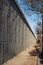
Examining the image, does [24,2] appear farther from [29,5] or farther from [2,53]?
[2,53]

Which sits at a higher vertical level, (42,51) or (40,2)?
(40,2)

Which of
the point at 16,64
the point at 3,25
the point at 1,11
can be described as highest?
the point at 1,11

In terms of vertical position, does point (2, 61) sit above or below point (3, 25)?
below

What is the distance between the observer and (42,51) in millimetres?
21781

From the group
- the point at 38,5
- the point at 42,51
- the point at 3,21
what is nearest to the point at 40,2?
the point at 38,5

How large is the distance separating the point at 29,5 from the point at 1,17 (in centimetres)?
305

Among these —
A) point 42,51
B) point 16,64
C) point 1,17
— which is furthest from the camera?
point 42,51

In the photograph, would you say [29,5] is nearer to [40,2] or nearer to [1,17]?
[40,2]

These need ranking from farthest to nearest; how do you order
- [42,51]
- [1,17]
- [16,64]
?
[42,51] → [16,64] → [1,17]

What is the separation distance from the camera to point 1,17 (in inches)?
593

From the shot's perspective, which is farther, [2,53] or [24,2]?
[24,2]

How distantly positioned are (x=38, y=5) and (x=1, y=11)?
133 inches

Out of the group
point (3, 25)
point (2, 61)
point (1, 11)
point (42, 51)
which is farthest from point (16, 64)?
point (42, 51)

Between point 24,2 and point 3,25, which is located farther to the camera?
point 24,2
